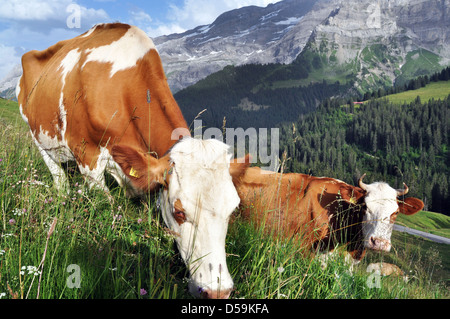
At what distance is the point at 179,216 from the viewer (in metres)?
2.89

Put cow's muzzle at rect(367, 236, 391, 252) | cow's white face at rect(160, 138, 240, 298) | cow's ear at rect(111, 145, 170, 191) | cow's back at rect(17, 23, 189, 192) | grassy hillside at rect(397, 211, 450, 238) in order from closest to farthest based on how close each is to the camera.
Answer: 1. cow's white face at rect(160, 138, 240, 298)
2. cow's ear at rect(111, 145, 170, 191)
3. cow's back at rect(17, 23, 189, 192)
4. cow's muzzle at rect(367, 236, 391, 252)
5. grassy hillside at rect(397, 211, 450, 238)

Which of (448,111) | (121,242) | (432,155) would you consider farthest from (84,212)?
(448,111)

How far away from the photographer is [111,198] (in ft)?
13.4

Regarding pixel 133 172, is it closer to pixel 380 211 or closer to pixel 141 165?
pixel 141 165

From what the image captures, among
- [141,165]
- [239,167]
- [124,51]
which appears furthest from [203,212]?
[124,51]

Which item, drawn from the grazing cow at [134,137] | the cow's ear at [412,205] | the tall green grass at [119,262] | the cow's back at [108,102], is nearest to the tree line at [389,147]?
the cow's ear at [412,205]

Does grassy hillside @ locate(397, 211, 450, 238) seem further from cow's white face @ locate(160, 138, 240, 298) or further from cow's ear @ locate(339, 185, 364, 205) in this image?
cow's white face @ locate(160, 138, 240, 298)

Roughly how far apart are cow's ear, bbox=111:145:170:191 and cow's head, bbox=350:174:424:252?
4.22 meters

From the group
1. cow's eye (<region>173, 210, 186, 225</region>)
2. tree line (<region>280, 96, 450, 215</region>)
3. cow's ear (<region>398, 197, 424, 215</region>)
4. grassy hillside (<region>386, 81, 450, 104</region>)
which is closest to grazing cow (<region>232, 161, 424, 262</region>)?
cow's ear (<region>398, 197, 424, 215</region>)

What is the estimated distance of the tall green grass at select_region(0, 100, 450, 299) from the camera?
244 cm

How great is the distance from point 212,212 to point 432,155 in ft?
604

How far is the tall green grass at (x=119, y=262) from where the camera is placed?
244 cm

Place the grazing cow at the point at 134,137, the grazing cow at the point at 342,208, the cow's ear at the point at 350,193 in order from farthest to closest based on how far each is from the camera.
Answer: the cow's ear at the point at 350,193
the grazing cow at the point at 342,208
the grazing cow at the point at 134,137

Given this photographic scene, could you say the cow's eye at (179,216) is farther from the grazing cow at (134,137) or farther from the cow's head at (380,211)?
the cow's head at (380,211)
